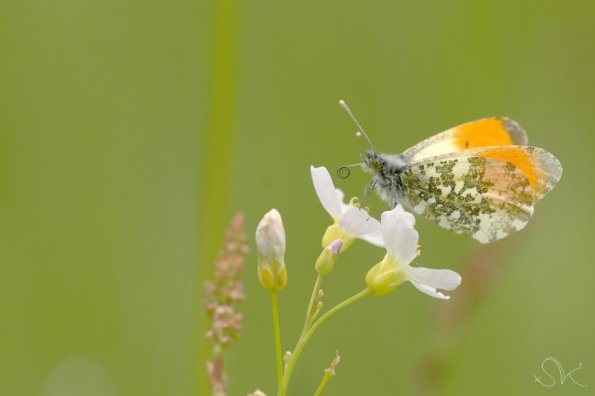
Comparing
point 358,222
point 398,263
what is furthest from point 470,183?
point 398,263

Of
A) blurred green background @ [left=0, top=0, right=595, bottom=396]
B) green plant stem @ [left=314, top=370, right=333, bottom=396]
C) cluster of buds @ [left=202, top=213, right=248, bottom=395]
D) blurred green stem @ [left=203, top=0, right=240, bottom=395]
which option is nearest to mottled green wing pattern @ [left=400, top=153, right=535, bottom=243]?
blurred green background @ [left=0, top=0, right=595, bottom=396]

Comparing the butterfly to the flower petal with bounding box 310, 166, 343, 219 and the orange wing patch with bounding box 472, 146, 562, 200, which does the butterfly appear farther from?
the flower petal with bounding box 310, 166, 343, 219

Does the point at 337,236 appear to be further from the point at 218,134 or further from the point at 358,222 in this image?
the point at 218,134

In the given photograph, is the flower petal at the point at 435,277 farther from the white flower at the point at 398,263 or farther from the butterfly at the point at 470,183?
the butterfly at the point at 470,183

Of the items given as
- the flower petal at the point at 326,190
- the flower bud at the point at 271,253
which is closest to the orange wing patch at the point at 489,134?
the flower petal at the point at 326,190

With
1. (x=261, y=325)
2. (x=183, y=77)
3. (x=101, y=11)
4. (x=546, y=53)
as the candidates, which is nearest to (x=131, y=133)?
(x=183, y=77)
